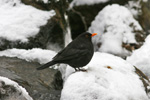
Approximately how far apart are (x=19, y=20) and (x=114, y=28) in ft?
10.2

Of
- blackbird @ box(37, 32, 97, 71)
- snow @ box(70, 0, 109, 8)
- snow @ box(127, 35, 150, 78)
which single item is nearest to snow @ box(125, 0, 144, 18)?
snow @ box(70, 0, 109, 8)

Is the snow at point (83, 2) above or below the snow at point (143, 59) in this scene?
above

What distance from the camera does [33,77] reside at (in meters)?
4.34

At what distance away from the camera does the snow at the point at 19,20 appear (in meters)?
5.58

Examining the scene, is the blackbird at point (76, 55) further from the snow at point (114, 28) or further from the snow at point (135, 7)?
the snow at point (135, 7)

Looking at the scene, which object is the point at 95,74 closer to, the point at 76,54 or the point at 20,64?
the point at 76,54

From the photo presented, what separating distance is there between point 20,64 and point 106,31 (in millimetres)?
3583

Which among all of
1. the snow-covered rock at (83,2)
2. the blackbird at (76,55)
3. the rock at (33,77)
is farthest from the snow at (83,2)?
the blackbird at (76,55)

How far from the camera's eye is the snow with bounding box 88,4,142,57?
7.04 m

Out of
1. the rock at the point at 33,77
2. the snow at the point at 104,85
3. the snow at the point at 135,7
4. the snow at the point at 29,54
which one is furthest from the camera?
the snow at the point at 135,7

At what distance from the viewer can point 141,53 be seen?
193 inches

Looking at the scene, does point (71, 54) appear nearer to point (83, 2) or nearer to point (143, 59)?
point (143, 59)

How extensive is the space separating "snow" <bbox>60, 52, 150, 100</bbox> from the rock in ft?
1.88

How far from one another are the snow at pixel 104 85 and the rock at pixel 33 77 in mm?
573
